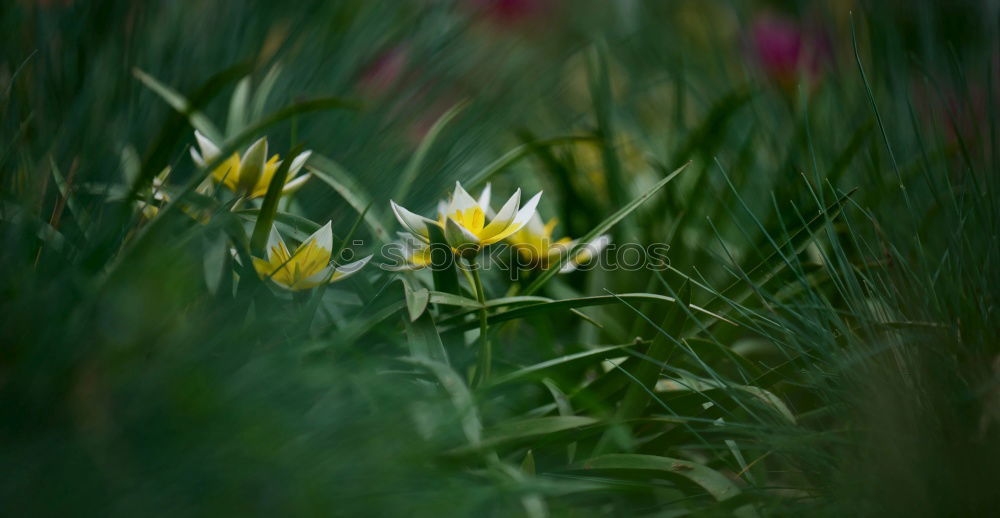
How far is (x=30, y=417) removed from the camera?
1.36ft

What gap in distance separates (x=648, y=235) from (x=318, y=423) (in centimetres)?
56

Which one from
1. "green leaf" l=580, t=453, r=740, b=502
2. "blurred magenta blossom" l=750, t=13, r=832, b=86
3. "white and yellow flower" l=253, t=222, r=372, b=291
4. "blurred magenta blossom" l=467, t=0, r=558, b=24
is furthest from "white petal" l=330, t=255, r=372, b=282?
"blurred magenta blossom" l=467, t=0, r=558, b=24

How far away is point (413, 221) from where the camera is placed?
23.6 inches

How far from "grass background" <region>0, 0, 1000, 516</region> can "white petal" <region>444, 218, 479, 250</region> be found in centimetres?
7

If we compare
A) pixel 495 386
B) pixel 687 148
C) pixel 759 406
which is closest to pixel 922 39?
pixel 687 148

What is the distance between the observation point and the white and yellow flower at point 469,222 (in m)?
0.59

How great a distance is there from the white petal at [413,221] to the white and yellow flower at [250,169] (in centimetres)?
10

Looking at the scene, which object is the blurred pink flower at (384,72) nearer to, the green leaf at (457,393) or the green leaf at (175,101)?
the green leaf at (175,101)

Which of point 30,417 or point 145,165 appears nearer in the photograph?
point 30,417

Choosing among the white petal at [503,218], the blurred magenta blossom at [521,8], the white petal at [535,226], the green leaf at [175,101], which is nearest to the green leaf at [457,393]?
the white petal at [503,218]

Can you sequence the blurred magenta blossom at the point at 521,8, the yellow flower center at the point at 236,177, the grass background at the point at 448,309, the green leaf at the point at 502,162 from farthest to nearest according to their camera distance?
the blurred magenta blossom at the point at 521,8 → the green leaf at the point at 502,162 → the yellow flower center at the point at 236,177 → the grass background at the point at 448,309

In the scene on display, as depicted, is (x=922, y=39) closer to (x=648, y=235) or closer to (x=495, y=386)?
(x=648, y=235)

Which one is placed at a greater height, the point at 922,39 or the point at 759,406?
the point at 922,39

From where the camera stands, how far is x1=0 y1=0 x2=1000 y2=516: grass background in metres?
0.42
